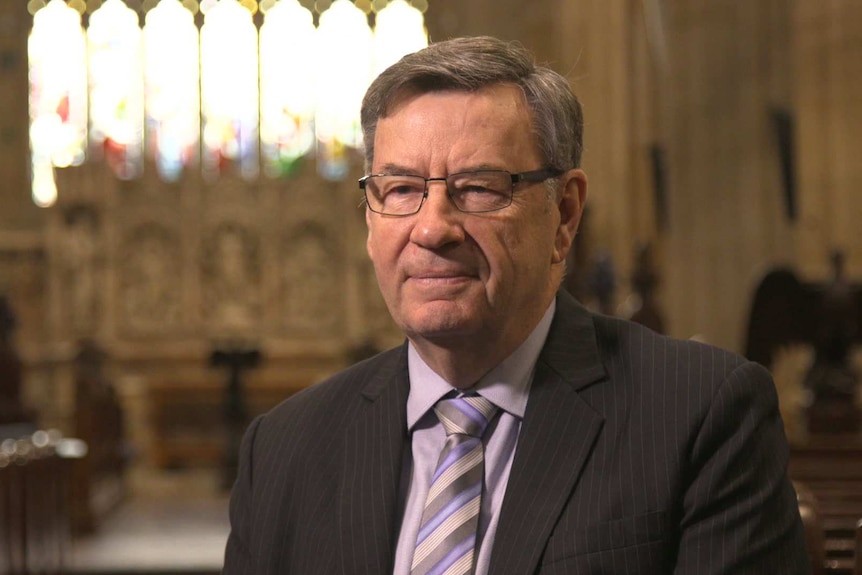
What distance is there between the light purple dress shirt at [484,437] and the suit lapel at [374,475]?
2 centimetres

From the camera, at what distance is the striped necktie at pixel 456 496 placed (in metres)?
1.74

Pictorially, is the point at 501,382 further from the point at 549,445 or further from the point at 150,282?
the point at 150,282

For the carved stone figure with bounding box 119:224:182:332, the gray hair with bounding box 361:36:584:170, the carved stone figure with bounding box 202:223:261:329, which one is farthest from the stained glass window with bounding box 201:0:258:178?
the gray hair with bounding box 361:36:584:170

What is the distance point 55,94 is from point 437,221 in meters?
14.9

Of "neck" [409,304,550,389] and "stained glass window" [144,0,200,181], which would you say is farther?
"stained glass window" [144,0,200,181]

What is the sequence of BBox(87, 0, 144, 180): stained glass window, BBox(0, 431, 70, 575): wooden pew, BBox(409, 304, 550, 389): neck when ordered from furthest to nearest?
BBox(87, 0, 144, 180): stained glass window → BBox(0, 431, 70, 575): wooden pew → BBox(409, 304, 550, 389): neck

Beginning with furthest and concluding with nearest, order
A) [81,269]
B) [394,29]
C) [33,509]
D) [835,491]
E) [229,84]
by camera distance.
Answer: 1. [394,29]
2. [229,84]
3. [81,269]
4. [33,509]
5. [835,491]

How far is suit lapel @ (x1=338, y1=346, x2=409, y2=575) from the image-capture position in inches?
70.4

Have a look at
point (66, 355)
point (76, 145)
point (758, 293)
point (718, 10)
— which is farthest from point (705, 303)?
point (76, 145)

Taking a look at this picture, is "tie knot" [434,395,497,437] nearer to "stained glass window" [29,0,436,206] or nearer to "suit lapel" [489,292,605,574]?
"suit lapel" [489,292,605,574]

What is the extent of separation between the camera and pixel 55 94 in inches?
620

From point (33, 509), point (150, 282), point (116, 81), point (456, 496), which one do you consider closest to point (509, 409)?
point (456, 496)

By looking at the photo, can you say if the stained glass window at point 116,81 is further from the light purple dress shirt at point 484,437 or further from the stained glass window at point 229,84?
the light purple dress shirt at point 484,437

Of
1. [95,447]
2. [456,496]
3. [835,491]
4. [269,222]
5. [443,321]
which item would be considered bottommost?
[95,447]
